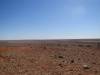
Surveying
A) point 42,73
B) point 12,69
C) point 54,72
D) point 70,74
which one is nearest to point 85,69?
point 70,74

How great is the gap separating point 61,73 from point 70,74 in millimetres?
686

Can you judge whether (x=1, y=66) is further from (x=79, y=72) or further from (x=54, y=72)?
(x=79, y=72)

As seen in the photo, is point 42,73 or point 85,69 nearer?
point 42,73

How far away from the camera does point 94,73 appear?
38.3ft

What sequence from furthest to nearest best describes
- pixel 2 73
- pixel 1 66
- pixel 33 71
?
pixel 1 66
pixel 33 71
pixel 2 73

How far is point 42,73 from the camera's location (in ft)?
36.3

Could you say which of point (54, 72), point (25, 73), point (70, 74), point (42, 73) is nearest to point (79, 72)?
point (70, 74)

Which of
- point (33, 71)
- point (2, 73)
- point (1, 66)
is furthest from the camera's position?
point (1, 66)

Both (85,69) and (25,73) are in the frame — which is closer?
(25,73)

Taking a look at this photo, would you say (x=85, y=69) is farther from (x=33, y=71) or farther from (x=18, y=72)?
(x=18, y=72)

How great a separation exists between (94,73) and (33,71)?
4.87 meters

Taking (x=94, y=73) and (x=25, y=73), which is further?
(x=94, y=73)

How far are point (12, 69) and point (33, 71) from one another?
1.74 m

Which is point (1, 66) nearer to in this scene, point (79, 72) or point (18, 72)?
point (18, 72)
